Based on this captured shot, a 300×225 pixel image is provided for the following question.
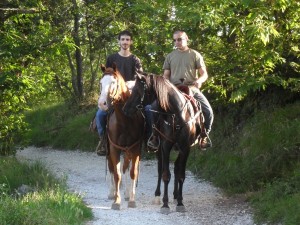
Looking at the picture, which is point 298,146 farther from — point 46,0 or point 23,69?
point 46,0

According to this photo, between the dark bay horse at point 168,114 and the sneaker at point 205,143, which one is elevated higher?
the dark bay horse at point 168,114

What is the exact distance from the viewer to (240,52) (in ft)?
35.6

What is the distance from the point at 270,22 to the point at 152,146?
2.93 metres

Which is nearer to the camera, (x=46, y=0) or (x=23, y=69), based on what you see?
(x=23, y=69)

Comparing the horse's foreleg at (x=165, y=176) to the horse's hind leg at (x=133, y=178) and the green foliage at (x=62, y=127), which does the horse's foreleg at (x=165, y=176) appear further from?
the green foliage at (x=62, y=127)

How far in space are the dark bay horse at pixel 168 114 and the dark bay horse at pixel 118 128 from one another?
1.31 ft

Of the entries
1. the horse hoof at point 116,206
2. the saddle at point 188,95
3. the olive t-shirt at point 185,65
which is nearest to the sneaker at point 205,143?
the saddle at point 188,95

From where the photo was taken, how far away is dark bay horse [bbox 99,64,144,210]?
29.3ft

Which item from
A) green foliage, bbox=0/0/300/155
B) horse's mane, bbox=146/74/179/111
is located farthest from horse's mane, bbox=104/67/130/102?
green foliage, bbox=0/0/300/155

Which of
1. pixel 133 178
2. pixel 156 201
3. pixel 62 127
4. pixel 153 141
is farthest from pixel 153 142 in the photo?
pixel 62 127

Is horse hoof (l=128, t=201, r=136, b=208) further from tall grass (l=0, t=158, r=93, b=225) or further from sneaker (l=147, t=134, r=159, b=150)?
sneaker (l=147, t=134, r=159, b=150)

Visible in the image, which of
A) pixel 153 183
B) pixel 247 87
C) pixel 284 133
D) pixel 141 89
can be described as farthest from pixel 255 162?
pixel 141 89

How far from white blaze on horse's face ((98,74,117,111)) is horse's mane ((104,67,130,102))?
0.36ft

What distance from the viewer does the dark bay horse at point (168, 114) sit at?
8750 mm
